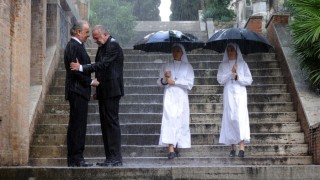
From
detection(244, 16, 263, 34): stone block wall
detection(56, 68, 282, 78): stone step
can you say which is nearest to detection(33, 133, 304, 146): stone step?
detection(56, 68, 282, 78): stone step

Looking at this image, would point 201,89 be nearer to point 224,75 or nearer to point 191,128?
point 191,128

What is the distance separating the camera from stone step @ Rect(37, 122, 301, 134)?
1195 cm

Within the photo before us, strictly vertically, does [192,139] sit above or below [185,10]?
below

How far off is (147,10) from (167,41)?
43.9m

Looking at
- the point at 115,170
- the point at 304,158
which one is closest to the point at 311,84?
the point at 304,158

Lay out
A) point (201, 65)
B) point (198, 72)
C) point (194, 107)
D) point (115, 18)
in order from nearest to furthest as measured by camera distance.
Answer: point (194, 107)
point (198, 72)
point (201, 65)
point (115, 18)

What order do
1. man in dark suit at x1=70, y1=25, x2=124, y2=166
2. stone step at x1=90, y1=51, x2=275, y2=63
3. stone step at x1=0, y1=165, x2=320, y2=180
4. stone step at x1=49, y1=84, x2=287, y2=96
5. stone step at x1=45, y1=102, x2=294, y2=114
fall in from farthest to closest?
stone step at x1=90, y1=51, x2=275, y2=63
stone step at x1=49, y1=84, x2=287, y2=96
stone step at x1=45, y1=102, x2=294, y2=114
man in dark suit at x1=70, y1=25, x2=124, y2=166
stone step at x1=0, y1=165, x2=320, y2=180

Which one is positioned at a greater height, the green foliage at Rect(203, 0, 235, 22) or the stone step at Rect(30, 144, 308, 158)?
the green foliage at Rect(203, 0, 235, 22)

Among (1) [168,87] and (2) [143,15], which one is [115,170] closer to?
(1) [168,87]

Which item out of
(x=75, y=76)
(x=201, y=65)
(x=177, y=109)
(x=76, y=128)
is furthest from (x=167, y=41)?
(x=201, y=65)

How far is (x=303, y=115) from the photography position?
38.5 feet

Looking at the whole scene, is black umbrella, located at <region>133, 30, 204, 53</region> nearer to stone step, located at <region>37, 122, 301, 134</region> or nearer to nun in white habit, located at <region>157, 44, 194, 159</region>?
nun in white habit, located at <region>157, 44, 194, 159</region>

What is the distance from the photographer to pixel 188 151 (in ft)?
37.2

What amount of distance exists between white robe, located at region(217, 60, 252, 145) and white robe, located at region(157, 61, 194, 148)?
24.0 inches
